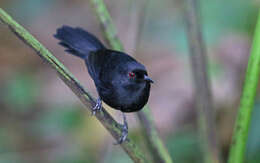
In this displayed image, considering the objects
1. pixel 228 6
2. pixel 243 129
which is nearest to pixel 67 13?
pixel 228 6

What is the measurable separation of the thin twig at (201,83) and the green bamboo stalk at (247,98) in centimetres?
32

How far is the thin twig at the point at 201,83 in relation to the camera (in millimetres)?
2586

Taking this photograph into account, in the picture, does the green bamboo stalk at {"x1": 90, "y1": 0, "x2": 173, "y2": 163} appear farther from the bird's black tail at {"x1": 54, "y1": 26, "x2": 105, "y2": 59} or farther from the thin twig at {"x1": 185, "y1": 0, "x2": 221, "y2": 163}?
the bird's black tail at {"x1": 54, "y1": 26, "x2": 105, "y2": 59}

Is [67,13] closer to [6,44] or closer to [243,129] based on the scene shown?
[6,44]

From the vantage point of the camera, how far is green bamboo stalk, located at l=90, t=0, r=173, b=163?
2.51 metres

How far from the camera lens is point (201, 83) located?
260 centimetres

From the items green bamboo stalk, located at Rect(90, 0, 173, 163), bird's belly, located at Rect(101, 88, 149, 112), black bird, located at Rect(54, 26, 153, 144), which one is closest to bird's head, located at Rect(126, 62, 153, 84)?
black bird, located at Rect(54, 26, 153, 144)

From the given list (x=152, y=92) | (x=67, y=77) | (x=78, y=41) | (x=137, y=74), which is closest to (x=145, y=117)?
(x=137, y=74)

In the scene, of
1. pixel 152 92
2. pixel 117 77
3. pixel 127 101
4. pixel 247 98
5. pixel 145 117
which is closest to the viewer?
pixel 247 98

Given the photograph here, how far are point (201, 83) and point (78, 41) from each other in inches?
44.7

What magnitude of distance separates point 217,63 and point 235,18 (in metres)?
0.89

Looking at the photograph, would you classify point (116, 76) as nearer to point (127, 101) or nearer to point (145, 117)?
point (127, 101)

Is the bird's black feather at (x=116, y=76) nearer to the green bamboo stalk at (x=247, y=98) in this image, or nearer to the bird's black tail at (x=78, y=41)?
the bird's black tail at (x=78, y=41)

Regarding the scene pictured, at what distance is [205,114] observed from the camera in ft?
8.66
